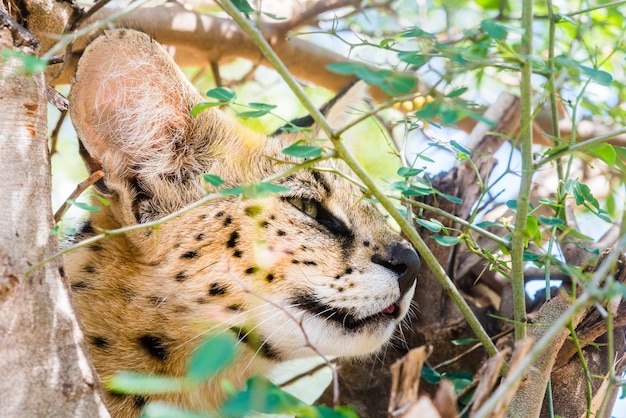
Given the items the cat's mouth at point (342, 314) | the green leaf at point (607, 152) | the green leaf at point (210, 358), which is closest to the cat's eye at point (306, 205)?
the cat's mouth at point (342, 314)

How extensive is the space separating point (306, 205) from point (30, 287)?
170cm

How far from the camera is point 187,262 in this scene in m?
3.50

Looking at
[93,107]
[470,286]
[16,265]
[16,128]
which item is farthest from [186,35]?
[16,265]

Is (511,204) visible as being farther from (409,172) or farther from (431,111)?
(431,111)

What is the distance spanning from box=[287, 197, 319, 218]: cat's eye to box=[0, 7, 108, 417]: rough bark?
1.41 m

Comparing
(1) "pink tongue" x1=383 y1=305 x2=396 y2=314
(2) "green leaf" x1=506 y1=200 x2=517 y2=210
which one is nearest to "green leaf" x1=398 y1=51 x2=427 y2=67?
(2) "green leaf" x1=506 y1=200 x2=517 y2=210

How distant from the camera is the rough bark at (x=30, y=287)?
2.25 metres

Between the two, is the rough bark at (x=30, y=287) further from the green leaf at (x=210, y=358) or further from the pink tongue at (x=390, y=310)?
the pink tongue at (x=390, y=310)

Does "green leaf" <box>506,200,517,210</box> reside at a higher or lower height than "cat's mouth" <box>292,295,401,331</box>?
higher

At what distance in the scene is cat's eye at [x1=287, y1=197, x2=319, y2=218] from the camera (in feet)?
12.4

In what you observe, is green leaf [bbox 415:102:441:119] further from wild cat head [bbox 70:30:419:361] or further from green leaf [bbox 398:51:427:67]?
wild cat head [bbox 70:30:419:361]

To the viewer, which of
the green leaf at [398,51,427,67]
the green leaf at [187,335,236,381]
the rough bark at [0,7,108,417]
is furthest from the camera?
the green leaf at [398,51,427,67]

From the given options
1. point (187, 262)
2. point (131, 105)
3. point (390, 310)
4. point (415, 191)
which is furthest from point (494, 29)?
point (131, 105)

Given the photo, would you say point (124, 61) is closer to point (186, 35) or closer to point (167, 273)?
point (167, 273)
